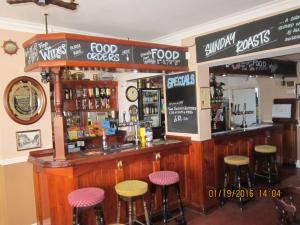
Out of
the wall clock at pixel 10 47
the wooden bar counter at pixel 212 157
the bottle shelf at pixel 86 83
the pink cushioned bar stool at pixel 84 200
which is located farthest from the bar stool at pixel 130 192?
the bottle shelf at pixel 86 83

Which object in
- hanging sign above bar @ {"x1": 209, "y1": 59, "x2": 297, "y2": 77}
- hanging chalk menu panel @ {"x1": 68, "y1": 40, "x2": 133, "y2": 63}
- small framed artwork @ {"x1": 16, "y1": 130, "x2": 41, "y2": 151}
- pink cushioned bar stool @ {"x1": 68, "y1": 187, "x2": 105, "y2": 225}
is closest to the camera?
pink cushioned bar stool @ {"x1": 68, "y1": 187, "x2": 105, "y2": 225}

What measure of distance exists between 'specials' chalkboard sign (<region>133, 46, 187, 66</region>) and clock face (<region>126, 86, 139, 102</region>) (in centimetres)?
266

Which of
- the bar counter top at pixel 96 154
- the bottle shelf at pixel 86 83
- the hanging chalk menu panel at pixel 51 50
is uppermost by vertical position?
the hanging chalk menu panel at pixel 51 50

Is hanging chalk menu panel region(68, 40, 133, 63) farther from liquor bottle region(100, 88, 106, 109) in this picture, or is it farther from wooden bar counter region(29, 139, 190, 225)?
liquor bottle region(100, 88, 106, 109)

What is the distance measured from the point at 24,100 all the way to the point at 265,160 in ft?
14.2

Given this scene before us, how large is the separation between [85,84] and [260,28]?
3.90m

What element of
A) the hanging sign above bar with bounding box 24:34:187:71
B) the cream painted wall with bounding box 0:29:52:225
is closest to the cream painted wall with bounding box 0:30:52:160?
the cream painted wall with bounding box 0:29:52:225

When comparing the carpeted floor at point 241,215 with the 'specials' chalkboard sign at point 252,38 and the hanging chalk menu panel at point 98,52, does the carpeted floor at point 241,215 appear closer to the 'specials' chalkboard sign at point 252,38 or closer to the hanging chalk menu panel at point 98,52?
the 'specials' chalkboard sign at point 252,38

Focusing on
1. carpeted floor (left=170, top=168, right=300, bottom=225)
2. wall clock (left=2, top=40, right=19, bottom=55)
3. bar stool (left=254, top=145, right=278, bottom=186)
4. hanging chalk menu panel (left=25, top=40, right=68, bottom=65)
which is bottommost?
carpeted floor (left=170, top=168, right=300, bottom=225)

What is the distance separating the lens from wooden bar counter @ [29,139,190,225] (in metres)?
2.75

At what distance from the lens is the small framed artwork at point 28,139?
327 centimetres

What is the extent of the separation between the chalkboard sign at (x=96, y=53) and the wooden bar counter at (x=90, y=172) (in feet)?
3.57
